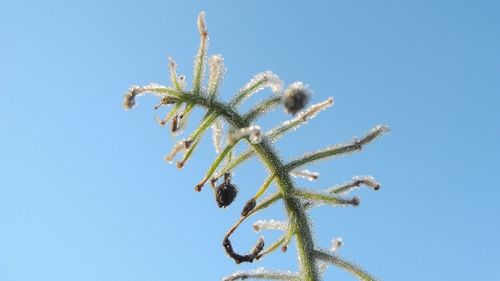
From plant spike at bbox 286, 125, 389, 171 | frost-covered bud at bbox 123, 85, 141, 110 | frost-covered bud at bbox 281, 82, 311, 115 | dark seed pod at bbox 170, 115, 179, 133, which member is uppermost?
frost-covered bud at bbox 123, 85, 141, 110

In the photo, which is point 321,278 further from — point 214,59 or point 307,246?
point 214,59

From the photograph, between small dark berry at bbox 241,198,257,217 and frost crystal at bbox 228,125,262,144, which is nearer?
frost crystal at bbox 228,125,262,144

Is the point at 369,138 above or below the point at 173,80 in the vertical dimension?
below

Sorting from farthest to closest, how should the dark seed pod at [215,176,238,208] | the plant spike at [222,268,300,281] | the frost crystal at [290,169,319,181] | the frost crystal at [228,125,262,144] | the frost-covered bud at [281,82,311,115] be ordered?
the dark seed pod at [215,176,238,208]
the plant spike at [222,268,300,281]
the frost crystal at [290,169,319,181]
the frost crystal at [228,125,262,144]
the frost-covered bud at [281,82,311,115]

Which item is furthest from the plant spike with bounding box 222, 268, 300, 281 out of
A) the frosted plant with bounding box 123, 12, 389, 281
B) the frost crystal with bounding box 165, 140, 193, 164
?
the frost crystal with bounding box 165, 140, 193, 164

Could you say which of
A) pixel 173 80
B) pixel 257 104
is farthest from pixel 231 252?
pixel 173 80

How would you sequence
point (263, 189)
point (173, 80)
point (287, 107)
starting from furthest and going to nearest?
point (173, 80)
point (263, 189)
point (287, 107)

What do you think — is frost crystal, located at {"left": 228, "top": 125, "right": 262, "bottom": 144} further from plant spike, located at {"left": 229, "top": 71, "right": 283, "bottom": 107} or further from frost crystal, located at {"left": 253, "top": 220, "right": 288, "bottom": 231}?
frost crystal, located at {"left": 253, "top": 220, "right": 288, "bottom": 231}

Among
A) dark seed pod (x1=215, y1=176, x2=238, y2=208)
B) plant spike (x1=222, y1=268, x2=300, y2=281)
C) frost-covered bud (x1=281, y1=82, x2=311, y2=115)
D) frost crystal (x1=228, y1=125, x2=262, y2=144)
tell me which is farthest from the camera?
dark seed pod (x1=215, y1=176, x2=238, y2=208)

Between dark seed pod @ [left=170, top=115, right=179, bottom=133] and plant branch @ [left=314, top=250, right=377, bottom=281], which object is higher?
dark seed pod @ [left=170, top=115, right=179, bottom=133]
